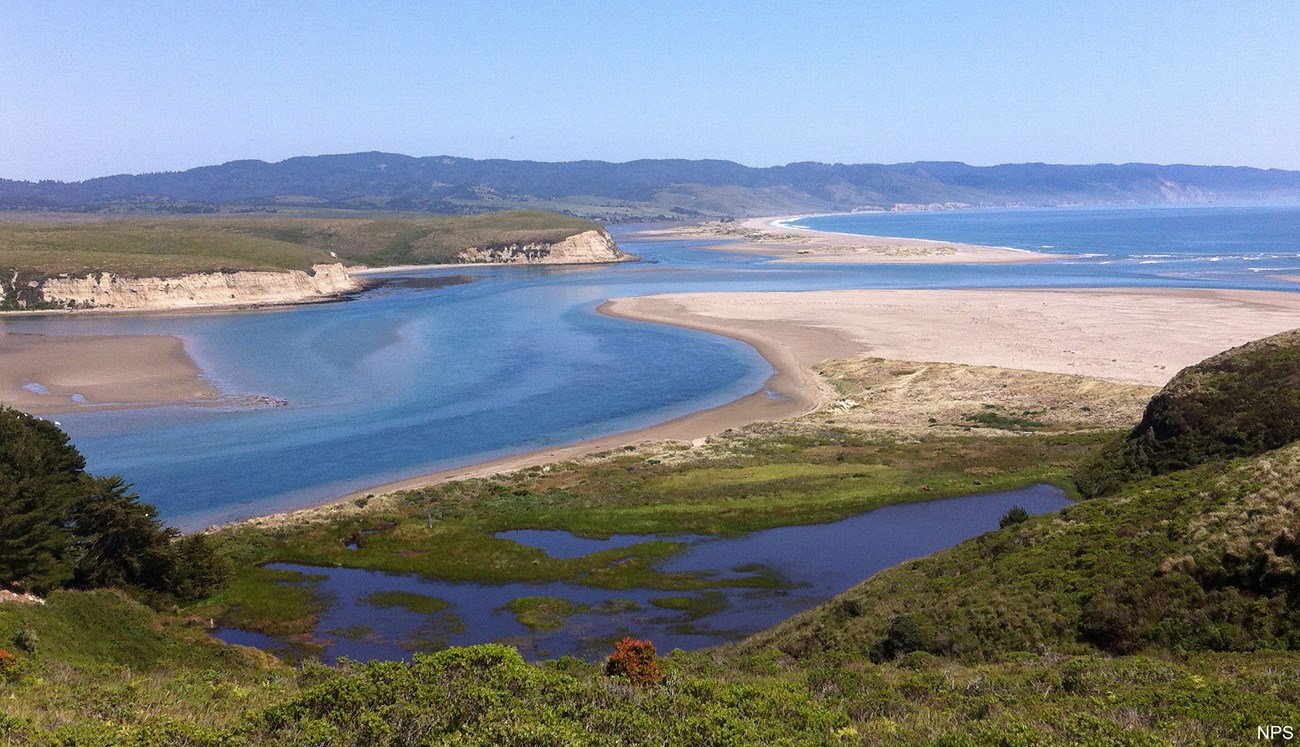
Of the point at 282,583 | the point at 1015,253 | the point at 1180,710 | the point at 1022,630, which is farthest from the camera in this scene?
the point at 1015,253

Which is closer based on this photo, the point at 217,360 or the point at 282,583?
the point at 282,583

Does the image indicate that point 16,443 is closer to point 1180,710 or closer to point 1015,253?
point 1180,710

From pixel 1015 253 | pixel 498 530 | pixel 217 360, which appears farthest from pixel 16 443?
pixel 1015 253

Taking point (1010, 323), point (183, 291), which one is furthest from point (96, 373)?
point (1010, 323)

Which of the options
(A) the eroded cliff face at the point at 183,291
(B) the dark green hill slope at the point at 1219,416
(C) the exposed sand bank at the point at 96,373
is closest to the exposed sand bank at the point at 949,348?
(B) the dark green hill slope at the point at 1219,416

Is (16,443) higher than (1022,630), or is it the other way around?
(16,443)

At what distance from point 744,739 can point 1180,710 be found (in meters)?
6.19

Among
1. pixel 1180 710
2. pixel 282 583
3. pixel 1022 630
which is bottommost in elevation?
pixel 282 583

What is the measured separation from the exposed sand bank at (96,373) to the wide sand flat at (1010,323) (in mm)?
45239

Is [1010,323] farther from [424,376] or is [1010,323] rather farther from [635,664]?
[635,664]

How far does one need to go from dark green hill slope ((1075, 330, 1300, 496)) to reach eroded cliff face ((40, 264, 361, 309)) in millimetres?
115093

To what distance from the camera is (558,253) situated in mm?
187125

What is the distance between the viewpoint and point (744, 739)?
1148 centimetres

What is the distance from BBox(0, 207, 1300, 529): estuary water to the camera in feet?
146
